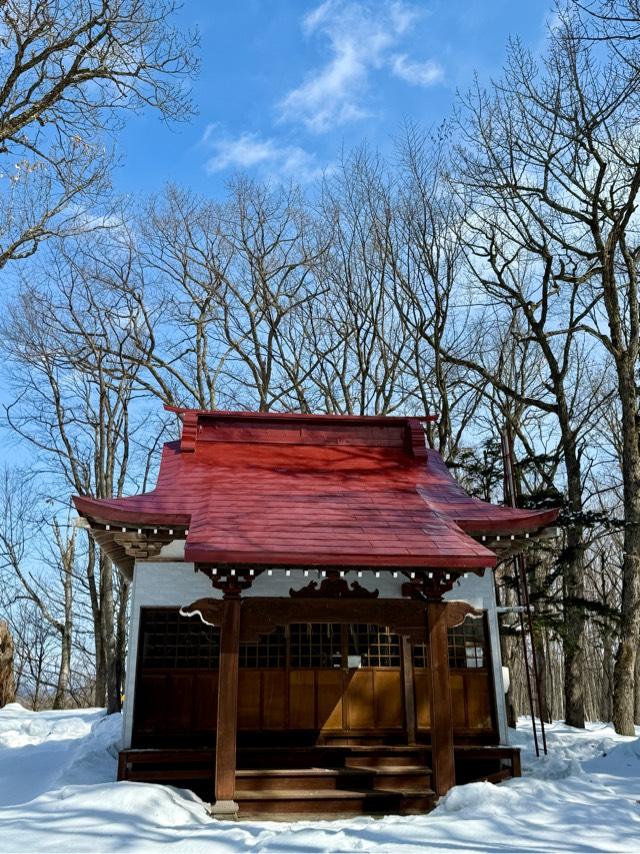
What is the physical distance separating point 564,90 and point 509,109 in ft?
4.42

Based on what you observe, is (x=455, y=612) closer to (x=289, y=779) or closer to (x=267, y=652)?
(x=289, y=779)

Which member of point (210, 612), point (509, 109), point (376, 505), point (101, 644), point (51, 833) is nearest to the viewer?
point (51, 833)

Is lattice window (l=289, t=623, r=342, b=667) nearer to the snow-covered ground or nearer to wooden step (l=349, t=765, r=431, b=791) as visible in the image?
wooden step (l=349, t=765, r=431, b=791)

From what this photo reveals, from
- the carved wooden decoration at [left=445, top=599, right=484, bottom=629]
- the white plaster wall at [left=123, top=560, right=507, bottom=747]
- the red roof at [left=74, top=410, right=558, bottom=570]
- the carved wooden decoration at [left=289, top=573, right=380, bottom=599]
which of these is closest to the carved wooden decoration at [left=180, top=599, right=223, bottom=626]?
the red roof at [left=74, top=410, right=558, bottom=570]

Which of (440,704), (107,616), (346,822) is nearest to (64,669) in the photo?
(107,616)

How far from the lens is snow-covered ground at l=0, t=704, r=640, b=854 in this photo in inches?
217

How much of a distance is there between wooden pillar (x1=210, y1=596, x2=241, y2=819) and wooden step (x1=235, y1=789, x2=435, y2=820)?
401mm

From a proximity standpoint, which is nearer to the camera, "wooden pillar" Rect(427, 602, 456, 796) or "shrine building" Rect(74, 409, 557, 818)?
"wooden pillar" Rect(427, 602, 456, 796)

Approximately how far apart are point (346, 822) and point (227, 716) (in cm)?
170

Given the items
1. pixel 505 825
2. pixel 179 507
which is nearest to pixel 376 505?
pixel 179 507

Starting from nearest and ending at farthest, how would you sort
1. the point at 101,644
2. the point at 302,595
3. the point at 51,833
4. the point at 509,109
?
the point at 51,833 < the point at 302,595 < the point at 509,109 < the point at 101,644

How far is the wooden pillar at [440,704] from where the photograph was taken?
7355mm

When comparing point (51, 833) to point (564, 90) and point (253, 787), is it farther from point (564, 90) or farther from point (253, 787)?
point (564, 90)

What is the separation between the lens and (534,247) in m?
14.7
